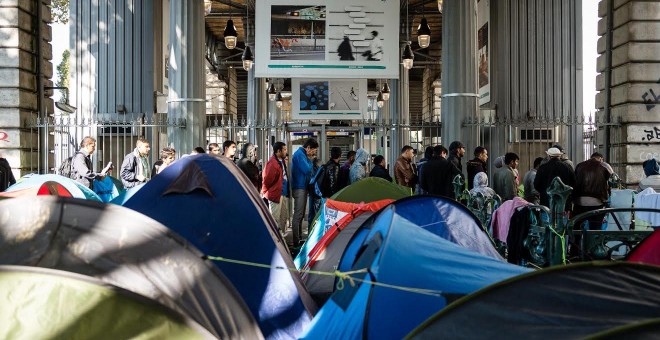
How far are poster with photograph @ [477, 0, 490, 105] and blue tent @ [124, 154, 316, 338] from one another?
39.8ft

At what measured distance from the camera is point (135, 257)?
13.4ft

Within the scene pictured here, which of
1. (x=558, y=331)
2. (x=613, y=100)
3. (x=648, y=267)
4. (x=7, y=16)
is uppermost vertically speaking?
(x=7, y=16)

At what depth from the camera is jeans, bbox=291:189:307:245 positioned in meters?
13.8

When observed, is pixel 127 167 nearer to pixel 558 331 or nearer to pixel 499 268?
pixel 499 268

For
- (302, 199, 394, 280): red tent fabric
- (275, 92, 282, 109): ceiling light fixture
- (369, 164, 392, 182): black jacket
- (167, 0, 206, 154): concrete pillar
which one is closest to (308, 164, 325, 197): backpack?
(369, 164, 392, 182): black jacket

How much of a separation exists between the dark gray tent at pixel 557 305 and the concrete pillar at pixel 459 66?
40.5ft

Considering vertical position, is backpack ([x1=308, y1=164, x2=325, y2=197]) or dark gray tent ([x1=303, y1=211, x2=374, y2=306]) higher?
backpack ([x1=308, y1=164, x2=325, y2=197])

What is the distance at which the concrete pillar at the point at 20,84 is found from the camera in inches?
575

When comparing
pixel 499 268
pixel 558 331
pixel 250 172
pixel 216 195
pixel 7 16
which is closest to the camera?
pixel 558 331

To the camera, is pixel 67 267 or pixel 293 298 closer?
pixel 67 267

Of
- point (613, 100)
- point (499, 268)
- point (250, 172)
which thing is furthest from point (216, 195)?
point (613, 100)

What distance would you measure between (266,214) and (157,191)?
1046 mm

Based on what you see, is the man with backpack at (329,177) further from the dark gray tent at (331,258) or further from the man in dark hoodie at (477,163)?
the dark gray tent at (331,258)

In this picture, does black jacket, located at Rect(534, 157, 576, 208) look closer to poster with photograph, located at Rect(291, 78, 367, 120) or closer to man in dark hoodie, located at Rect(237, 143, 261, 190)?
man in dark hoodie, located at Rect(237, 143, 261, 190)
